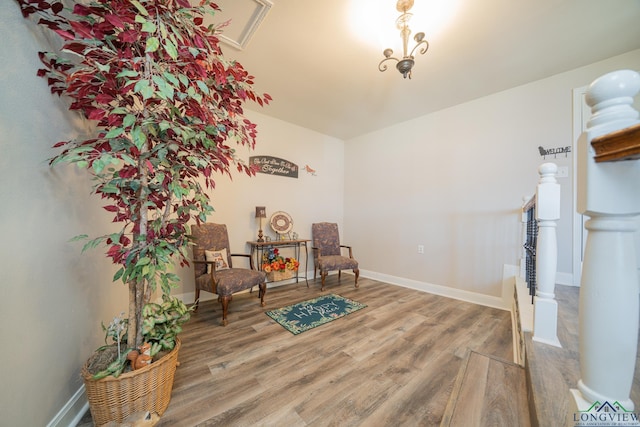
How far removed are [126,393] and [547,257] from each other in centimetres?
235

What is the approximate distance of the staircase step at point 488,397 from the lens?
0.89 meters

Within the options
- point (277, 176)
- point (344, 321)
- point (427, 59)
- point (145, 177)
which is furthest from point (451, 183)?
point (145, 177)

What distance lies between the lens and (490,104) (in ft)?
9.29

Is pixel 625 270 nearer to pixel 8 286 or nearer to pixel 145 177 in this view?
pixel 145 177

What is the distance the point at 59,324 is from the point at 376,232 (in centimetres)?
374

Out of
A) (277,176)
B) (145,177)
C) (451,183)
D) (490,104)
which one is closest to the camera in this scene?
(145,177)

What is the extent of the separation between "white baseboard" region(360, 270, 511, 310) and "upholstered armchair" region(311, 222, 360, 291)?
20.6 inches

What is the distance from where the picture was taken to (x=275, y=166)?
362 cm

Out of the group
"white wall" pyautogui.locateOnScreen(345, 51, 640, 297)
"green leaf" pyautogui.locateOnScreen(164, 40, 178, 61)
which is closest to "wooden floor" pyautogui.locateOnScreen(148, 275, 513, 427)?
"white wall" pyautogui.locateOnScreen(345, 51, 640, 297)

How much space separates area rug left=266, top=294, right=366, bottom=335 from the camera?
7.38 ft

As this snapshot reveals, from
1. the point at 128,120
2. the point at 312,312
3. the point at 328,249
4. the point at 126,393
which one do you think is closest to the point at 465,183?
the point at 328,249

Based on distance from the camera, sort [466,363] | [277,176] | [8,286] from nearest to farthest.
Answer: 1. [8,286]
2. [466,363]
3. [277,176]

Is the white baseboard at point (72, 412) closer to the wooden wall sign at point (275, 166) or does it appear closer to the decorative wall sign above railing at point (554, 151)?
the wooden wall sign at point (275, 166)

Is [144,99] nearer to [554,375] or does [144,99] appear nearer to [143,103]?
[143,103]
